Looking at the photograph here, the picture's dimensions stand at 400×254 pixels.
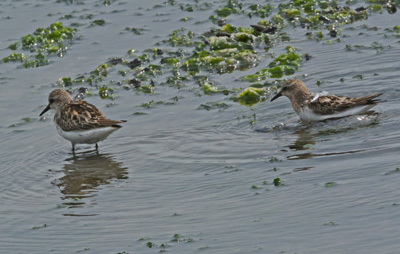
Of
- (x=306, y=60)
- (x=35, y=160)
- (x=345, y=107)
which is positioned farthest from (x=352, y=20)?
(x=35, y=160)

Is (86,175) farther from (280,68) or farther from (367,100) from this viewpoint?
(280,68)

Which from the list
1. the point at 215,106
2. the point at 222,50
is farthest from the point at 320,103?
the point at 222,50

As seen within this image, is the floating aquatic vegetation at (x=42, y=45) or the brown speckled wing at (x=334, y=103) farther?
the floating aquatic vegetation at (x=42, y=45)

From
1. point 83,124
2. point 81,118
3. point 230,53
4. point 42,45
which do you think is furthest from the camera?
point 42,45

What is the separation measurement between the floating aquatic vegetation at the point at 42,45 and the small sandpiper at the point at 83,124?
3738 mm

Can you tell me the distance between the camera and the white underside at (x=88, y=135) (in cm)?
1176

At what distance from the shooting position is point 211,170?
10.3 m

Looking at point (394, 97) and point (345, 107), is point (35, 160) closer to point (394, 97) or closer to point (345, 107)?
point (345, 107)

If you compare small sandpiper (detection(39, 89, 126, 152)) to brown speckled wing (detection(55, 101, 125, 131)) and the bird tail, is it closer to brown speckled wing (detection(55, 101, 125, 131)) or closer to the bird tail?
brown speckled wing (detection(55, 101, 125, 131))

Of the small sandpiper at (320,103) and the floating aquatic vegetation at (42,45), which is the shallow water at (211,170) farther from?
the floating aquatic vegetation at (42,45)

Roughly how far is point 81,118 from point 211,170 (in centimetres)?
266

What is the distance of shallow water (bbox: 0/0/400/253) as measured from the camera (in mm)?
8164

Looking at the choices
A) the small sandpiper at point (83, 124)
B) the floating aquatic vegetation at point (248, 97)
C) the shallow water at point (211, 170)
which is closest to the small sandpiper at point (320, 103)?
the shallow water at point (211, 170)

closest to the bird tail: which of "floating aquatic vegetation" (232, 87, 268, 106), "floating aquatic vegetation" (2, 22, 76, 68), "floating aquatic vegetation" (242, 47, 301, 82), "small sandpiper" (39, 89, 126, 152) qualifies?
"floating aquatic vegetation" (232, 87, 268, 106)
